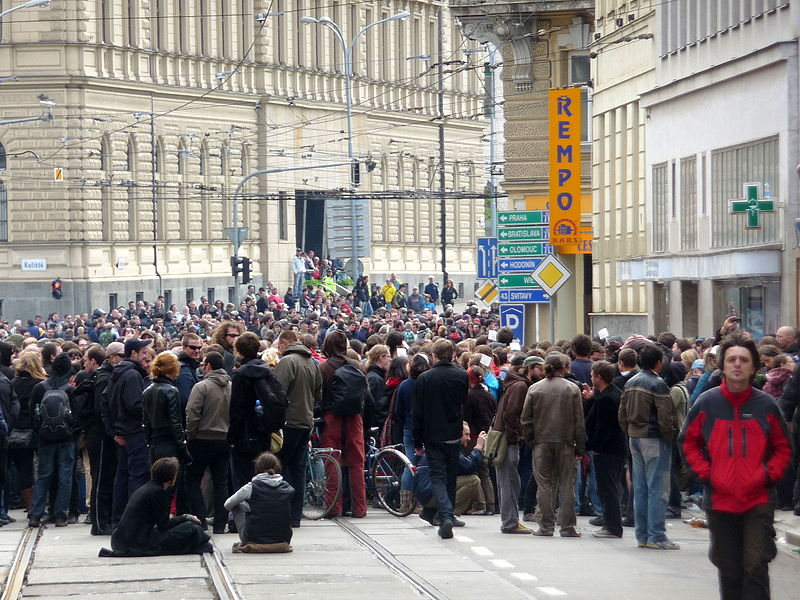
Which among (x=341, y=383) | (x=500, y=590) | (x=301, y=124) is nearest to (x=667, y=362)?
(x=341, y=383)

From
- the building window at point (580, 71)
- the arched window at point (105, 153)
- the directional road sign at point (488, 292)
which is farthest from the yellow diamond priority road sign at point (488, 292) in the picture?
the arched window at point (105, 153)

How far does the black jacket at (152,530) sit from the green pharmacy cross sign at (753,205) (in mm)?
15925

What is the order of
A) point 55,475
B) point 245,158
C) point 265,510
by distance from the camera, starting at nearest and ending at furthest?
1. point 265,510
2. point 55,475
3. point 245,158

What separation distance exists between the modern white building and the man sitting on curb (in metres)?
10.7

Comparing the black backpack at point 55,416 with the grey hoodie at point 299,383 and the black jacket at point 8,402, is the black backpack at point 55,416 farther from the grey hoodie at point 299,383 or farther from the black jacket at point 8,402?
the grey hoodie at point 299,383

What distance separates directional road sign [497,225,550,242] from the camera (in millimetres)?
30641

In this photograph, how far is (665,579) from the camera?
14.3 metres

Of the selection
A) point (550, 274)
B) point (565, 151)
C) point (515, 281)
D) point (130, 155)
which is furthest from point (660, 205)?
point (130, 155)

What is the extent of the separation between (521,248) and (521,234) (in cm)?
23

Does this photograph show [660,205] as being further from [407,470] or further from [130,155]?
[130,155]

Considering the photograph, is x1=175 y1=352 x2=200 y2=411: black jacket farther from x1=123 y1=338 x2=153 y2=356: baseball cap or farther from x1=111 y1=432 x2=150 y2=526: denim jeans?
x1=111 y1=432 x2=150 y2=526: denim jeans

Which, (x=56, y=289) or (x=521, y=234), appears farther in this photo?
(x=56, y=289)

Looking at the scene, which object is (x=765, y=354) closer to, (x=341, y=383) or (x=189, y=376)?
(x=341, y=383)

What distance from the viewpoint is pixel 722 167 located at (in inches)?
1288
